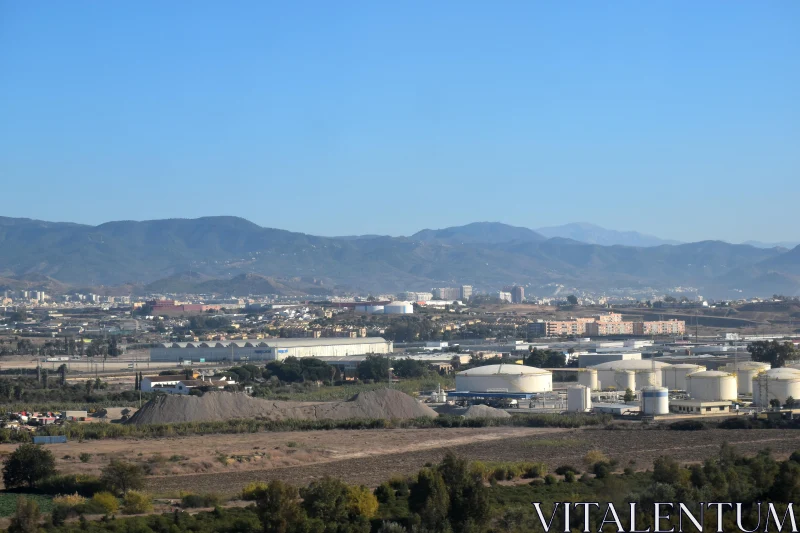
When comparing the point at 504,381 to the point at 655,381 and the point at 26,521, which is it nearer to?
the point at 655,381

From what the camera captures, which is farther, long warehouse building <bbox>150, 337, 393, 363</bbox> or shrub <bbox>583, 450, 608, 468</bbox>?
long warehouse building <bbox>150, 337, 393, 363</bbox>

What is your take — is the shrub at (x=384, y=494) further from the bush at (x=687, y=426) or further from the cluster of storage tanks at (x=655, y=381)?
the cluster of storage tanks at (x=655, y=381)

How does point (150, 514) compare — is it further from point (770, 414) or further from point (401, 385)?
point (401, 385)

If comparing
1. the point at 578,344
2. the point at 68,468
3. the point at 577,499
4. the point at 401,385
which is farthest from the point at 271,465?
the point at 578,344

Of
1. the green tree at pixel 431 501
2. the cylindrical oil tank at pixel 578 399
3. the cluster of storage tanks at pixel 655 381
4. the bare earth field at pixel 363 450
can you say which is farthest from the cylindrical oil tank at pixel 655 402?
the green tree at pixel 431 501

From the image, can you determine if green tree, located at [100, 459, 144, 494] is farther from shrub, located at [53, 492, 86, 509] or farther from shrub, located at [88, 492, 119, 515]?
shrub, located at [88, 492, 119, 515]

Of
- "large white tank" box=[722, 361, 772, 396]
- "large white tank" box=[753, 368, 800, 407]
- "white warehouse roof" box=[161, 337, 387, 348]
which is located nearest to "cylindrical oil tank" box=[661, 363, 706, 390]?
"large white tank" box=[722, 361, 772, 396]
